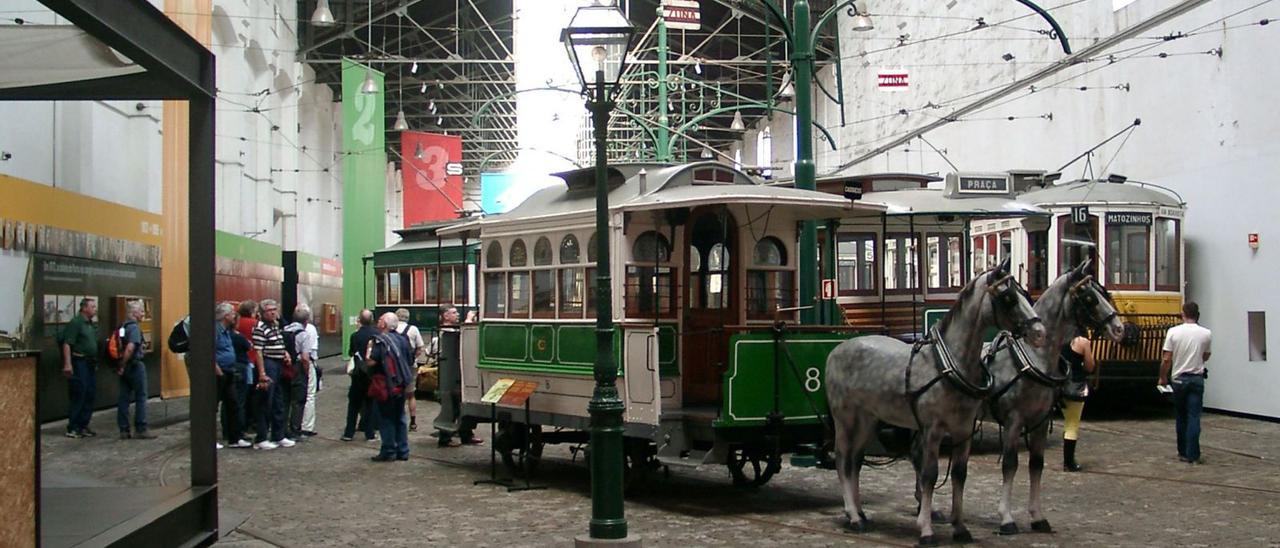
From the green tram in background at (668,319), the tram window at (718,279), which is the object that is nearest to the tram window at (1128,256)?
the green tram in background at (668,319)

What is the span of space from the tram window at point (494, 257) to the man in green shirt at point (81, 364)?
5.25 meters

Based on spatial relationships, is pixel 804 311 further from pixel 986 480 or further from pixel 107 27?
pixel 107 27

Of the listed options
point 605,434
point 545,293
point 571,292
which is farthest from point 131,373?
point 605,434

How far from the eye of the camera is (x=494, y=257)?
1464 centimetres

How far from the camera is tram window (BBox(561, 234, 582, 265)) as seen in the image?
13.1 m

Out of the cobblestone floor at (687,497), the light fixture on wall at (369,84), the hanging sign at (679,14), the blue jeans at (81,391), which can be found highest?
the hanging sign at (679,14)

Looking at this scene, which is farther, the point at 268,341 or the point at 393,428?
the point at 268,341

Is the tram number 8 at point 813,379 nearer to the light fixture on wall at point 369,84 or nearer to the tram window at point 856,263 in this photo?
the tram window at point 856,263

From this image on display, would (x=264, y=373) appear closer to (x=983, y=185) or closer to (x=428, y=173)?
(x=983, y=185)

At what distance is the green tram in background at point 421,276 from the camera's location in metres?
27.0

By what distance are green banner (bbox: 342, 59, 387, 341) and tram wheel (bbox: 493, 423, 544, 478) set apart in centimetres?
1929

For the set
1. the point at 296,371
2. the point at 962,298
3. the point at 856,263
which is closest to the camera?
the point at 962,298

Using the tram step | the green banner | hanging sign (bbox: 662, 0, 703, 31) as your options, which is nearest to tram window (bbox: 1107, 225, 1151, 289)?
the tram step

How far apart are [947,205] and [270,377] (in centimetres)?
847
